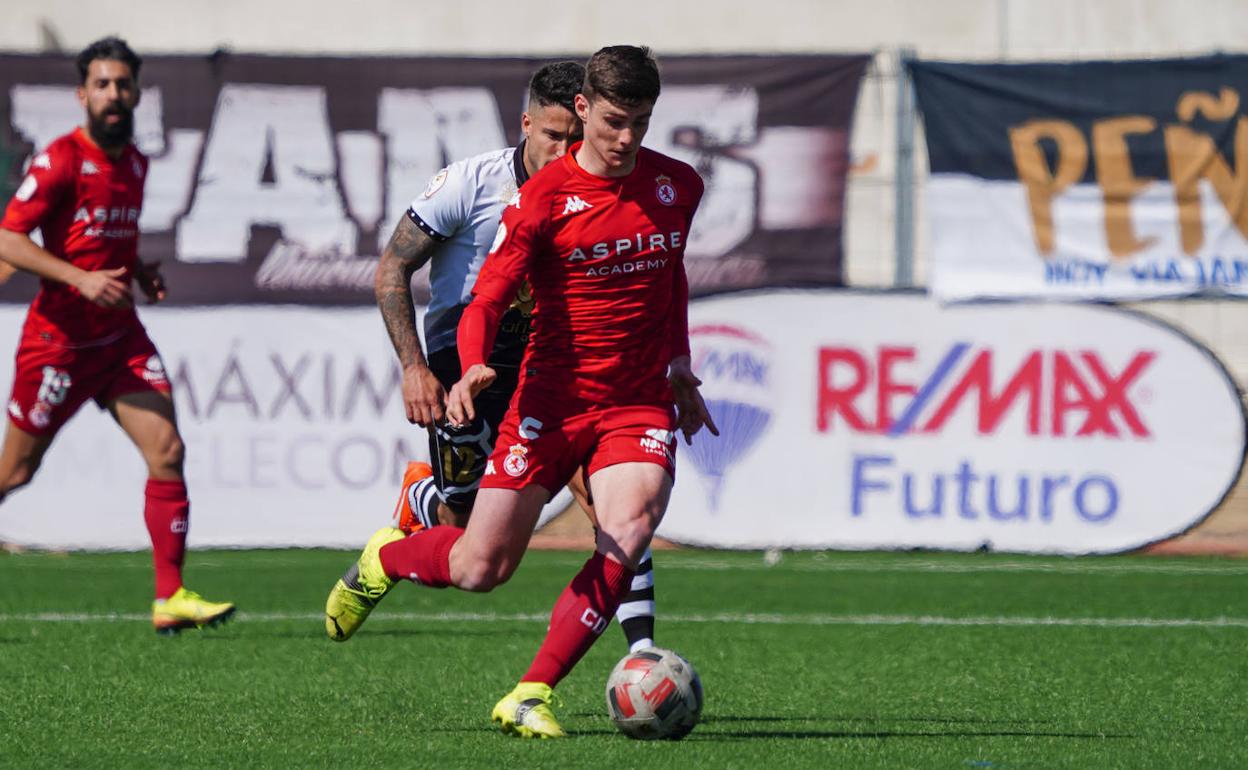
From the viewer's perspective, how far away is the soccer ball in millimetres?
5762

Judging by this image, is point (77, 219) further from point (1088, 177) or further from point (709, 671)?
point (1088, 177)

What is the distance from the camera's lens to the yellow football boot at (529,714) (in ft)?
18.8

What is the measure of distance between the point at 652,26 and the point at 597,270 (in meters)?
9.29

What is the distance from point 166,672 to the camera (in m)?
7.36

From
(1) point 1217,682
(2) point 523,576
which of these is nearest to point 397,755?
(1) point 1217,682

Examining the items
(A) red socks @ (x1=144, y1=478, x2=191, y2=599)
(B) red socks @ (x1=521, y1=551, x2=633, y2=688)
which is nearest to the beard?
(A) red socks @ (x1=144, y1=478, x2=191, y2=599)

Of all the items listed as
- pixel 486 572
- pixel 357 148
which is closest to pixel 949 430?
pixel 357 148

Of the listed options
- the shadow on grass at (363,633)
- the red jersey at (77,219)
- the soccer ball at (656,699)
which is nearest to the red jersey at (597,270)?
the soccer ball at (656,699)

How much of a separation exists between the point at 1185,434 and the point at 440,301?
290 inches

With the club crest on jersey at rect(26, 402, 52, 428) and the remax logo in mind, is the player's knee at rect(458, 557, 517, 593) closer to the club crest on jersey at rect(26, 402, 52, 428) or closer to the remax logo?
the club crest on jersey at rect(26, 402, 52, 428)

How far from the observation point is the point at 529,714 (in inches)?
226

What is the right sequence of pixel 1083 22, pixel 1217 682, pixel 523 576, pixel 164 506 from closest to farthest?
pixel 1217 682 → pixel 164 506 → pixel 523 576 → pixel 1083 22

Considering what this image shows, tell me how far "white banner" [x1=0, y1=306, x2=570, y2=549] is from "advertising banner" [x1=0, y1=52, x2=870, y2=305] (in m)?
0.55

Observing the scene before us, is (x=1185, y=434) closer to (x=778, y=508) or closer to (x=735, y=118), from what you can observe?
(x=778, y=508)
